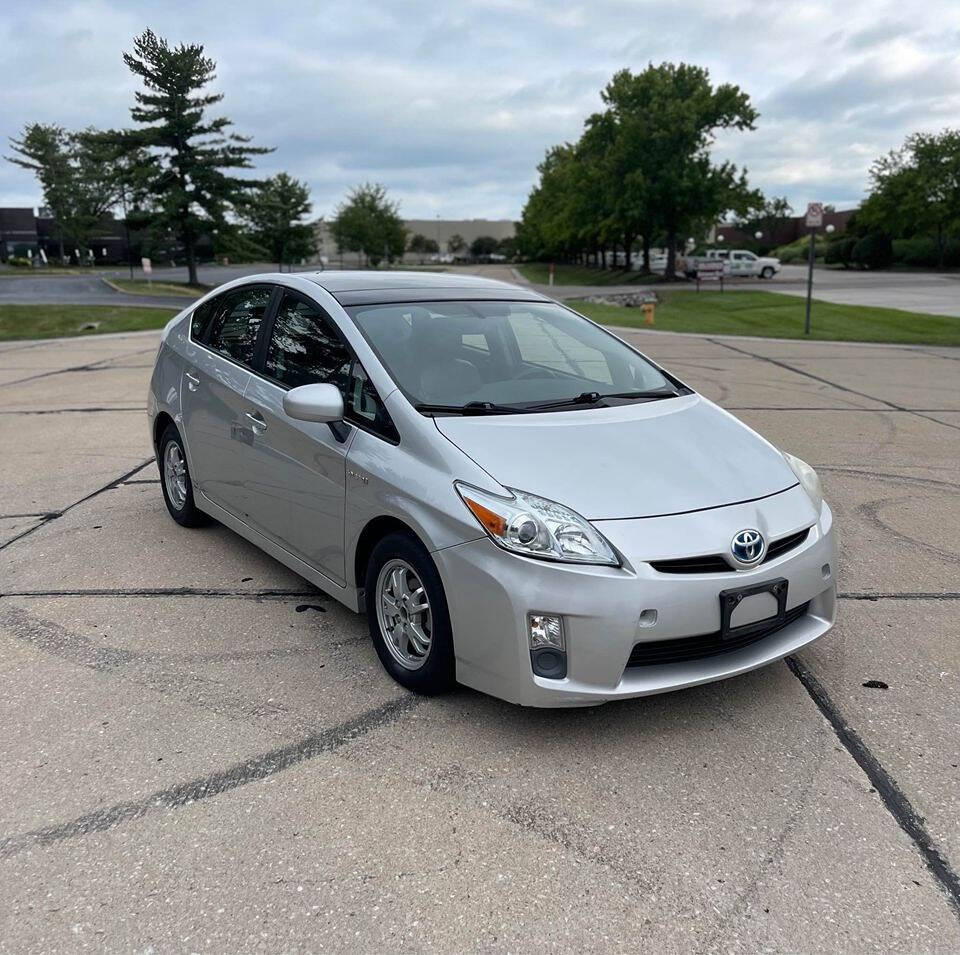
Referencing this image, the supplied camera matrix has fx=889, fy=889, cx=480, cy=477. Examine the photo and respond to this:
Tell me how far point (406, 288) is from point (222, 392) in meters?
1.17

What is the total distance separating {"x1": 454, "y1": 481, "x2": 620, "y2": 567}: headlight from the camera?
3.05 meters

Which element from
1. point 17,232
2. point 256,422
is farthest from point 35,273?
point 256,422

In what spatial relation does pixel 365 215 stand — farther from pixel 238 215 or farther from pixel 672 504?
pixel 672 504

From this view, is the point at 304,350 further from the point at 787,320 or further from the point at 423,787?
the point at 787,320

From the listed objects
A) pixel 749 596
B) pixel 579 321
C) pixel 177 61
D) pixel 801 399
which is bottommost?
pixel 801 399

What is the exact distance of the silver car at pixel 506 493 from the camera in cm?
306

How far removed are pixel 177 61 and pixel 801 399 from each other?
1337 inches

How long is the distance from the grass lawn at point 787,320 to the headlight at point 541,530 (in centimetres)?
1785

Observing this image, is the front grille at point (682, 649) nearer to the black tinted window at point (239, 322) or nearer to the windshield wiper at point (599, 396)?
the windshield wiper at point (599, 396)

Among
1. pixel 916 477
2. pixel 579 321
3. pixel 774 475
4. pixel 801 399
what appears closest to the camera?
pixel 774 475

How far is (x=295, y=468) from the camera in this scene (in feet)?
13.5

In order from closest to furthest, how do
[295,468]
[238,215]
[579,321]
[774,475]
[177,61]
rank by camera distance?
[774,475] < [295,468] < [579,321] < [177,61] < [238,215]

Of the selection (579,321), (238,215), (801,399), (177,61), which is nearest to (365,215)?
(238,215)

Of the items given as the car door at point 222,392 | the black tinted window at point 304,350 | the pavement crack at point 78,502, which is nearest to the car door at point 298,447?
the black tinted window at point 304,350
